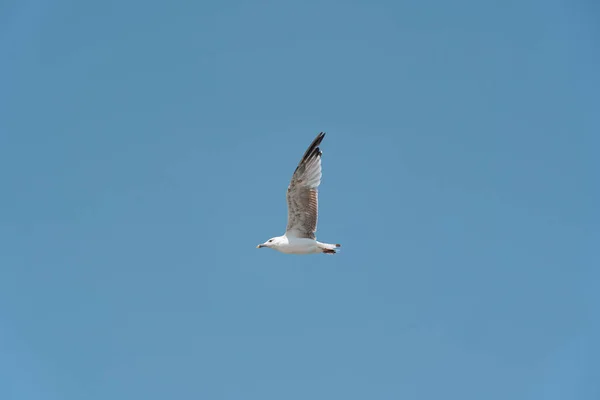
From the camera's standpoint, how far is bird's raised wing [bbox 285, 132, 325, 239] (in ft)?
77.5

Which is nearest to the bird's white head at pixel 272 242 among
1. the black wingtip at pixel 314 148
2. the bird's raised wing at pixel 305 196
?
the bird's raised wing at pixel 305 196

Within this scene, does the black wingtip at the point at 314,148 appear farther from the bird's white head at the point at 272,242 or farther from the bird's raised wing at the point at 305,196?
the bird's white head at the point at 272,242

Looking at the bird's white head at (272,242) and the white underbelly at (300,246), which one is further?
the bird's white head at (272,242)

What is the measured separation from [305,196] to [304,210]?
297 mm

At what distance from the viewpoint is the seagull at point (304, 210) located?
23.6 metres

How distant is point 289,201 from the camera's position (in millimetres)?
23703

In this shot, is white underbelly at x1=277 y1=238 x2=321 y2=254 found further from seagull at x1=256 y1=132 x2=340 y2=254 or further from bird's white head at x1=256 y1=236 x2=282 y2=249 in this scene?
bird's white head at x1=256 y1=236 x2=282 y2=249

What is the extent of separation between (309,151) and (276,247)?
6.86ft

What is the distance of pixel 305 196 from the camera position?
2366 cm

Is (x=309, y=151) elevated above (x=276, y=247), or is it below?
above

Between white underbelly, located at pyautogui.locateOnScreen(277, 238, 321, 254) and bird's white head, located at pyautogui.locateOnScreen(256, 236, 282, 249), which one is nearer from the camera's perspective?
white underbelly, located at pyautogui.locateOnScreen(277, 238, 321, 254)

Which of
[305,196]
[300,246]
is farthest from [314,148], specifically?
[300,246]

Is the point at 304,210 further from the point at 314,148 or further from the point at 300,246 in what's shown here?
the point at 314,148

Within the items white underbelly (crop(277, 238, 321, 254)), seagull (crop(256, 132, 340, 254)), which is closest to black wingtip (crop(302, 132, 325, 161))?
seagull (crop(256, 132, 340, 254))
